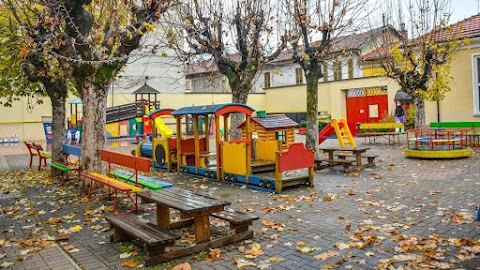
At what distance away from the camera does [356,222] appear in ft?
21.0

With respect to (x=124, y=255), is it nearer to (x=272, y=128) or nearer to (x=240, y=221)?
(x=240, y=221)

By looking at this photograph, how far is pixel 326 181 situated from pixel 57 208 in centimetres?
605

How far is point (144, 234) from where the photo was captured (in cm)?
502

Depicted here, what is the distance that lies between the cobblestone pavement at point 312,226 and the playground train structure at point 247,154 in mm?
379

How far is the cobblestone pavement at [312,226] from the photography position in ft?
16.0

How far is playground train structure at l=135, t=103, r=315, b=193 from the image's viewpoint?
9234 millimetres

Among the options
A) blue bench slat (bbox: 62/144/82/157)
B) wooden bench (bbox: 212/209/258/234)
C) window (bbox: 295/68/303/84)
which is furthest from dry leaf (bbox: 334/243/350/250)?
window (bbox: 295/68/303/84)

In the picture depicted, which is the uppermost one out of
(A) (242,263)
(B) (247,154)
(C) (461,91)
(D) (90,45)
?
(D) (90,45)

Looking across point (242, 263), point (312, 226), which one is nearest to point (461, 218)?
point (312, 226)

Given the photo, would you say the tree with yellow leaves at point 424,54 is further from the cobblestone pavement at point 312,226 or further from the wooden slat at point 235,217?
the wooden slat at point 235,217

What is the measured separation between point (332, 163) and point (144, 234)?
8.54 metres

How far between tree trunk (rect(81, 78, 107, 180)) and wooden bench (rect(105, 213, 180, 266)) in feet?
11.9

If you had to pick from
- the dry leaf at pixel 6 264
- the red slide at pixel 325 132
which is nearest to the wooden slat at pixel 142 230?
the dry leaf at pixel 6 264

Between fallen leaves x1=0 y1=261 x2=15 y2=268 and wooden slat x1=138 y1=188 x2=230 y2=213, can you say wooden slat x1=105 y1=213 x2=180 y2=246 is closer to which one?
wooden slat x1=138 y1=188 x2=230 y2=213
